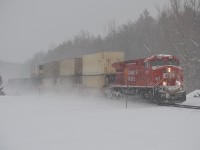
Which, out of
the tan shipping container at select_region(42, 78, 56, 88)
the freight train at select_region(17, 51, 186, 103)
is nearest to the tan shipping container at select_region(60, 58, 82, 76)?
the freight train at select_region(17, 51, 186, 103)

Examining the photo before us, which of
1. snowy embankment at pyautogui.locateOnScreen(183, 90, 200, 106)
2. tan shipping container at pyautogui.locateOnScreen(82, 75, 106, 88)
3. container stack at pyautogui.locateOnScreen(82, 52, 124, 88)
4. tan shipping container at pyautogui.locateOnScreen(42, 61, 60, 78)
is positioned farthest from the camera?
tan shipping container at pyautogui.locateOnScreen(42, 61, 60, 78)

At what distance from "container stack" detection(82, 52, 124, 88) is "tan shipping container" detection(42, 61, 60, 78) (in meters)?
8.99

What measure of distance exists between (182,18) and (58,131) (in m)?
37.0

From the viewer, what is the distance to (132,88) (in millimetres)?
24219

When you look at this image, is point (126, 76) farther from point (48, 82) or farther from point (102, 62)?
point (48, 82)

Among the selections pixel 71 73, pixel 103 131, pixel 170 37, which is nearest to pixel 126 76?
pixel 71 73

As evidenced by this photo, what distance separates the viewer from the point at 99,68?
29.8 m

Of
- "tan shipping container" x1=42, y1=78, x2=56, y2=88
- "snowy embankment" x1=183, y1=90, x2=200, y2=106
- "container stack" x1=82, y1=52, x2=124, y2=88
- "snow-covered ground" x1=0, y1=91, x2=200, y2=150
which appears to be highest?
"container stack" x1=82, y1=52, x2=124, y2=88

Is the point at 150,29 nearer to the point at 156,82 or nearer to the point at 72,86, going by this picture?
the point at 72,86

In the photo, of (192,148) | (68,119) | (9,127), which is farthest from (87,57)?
(192,148)

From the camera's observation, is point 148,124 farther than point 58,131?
Yes

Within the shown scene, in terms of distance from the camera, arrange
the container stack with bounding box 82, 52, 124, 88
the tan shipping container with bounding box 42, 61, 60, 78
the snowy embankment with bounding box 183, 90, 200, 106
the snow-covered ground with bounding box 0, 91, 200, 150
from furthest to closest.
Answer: the tan shipping container with bounding box 42, 61, 60, 78 < the container stack with bounding box 82, 52, 124, 88 < the snowy embankment with bounding box 183, 90, 200, 106 < the snow-covered ground with bounding box 0, 91, 200, 150

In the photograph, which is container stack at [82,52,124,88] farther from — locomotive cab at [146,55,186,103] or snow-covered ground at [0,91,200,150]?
snow-covered ground at [0,91,200,150]

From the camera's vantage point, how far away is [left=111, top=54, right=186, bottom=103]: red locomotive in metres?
20.9
